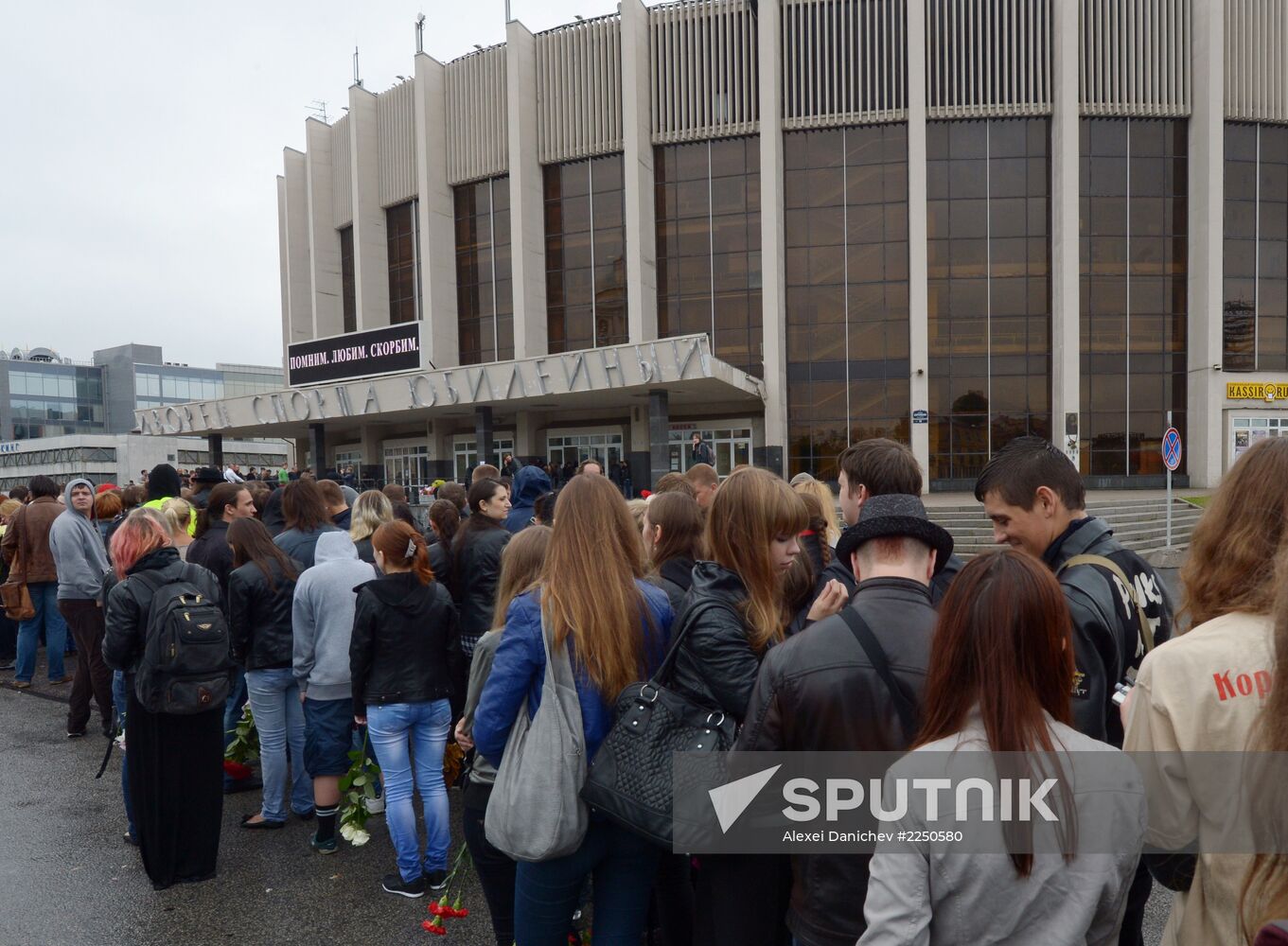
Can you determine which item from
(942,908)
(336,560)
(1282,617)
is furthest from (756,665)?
(336,560)

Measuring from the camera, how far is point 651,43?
26906 millimetres

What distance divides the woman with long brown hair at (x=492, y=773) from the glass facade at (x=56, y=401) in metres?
89.7

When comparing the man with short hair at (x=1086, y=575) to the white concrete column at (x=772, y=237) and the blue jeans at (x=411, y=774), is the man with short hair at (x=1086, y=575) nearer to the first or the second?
the blue jeans at (x=411, y=774)

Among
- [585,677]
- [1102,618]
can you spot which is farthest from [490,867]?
[1102,618]

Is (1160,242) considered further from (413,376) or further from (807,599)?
(807,599)

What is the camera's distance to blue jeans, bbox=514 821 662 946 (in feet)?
8.36

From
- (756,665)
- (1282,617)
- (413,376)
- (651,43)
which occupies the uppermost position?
(651,43)

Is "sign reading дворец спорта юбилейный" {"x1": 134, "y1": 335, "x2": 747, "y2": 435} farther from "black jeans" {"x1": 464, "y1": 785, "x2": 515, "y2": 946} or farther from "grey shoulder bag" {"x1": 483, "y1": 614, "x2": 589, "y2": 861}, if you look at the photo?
"grey shoulder bag" {"x1": 483, "y1": 614, "x2": 589, "y2": 861}

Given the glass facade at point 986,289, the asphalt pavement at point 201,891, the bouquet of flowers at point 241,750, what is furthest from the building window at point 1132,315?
the bouquet of flowers at point 241,750

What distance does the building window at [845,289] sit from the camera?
2591 centimetres

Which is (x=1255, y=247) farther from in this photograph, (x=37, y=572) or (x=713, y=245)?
(x=37, y=572)

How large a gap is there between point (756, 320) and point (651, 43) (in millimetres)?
10782

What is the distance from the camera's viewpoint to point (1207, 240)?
969 inches

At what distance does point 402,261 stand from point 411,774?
32.3 meters
